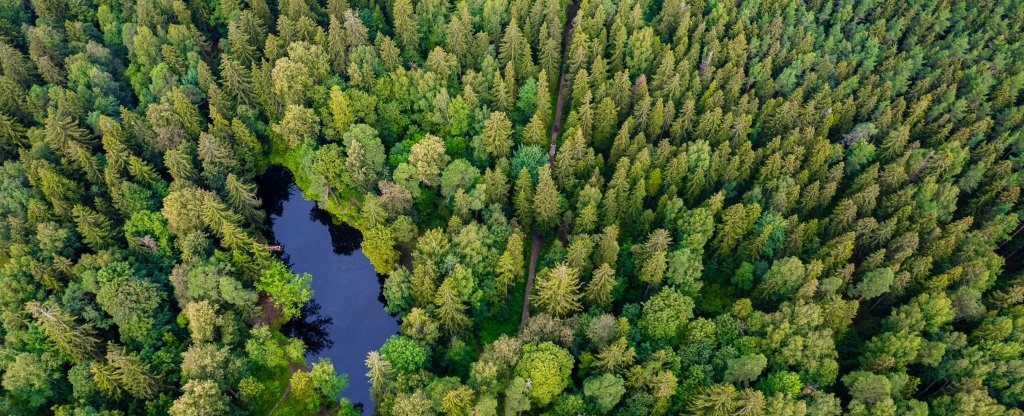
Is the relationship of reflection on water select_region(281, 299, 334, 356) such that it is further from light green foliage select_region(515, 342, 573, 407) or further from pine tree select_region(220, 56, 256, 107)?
pine tree select_region(220, 56, 256, 107)

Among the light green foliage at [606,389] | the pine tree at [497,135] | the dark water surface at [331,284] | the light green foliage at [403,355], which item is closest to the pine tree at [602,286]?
the light green foliage at [606,389]

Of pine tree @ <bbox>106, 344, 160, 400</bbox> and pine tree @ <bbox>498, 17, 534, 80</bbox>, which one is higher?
pine tree @ <bbox>498, 17, 534, 80</bbox>

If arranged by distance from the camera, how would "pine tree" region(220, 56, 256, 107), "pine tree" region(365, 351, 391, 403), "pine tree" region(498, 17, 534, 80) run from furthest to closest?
"pine tree" region(498, 17, 534, 80), "pine tree" region(220, 56, 256, 107), "pine tree" region(365, 351, 391, 403)

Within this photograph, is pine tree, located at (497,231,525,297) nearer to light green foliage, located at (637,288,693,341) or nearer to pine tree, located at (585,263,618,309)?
pine tree, located at (585,263,618,309)

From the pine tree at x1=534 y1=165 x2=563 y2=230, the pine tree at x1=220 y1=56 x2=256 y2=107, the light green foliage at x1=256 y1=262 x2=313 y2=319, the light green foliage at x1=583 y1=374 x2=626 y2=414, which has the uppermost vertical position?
the pine tree at x1=220 y1=56 x2=256 y2=107

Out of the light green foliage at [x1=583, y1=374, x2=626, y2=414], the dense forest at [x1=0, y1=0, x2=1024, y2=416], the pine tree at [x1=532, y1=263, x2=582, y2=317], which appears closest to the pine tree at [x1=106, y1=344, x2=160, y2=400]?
the dense forest at [x1=0, y1=0, x2=1024, y2=416]

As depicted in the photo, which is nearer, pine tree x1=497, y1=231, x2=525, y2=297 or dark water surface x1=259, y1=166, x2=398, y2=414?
pine tree x1=497, y1=231, x2=525, y2=297

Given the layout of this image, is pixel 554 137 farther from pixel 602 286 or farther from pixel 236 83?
pixel 236 83

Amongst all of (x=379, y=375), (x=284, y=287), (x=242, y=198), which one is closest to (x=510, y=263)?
(x=379, y=375)

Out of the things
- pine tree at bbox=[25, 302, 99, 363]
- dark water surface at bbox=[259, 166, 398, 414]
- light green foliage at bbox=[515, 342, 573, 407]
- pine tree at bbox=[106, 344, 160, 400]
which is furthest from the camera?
dark water surface at bbox=[259, 166, 398, 414]
